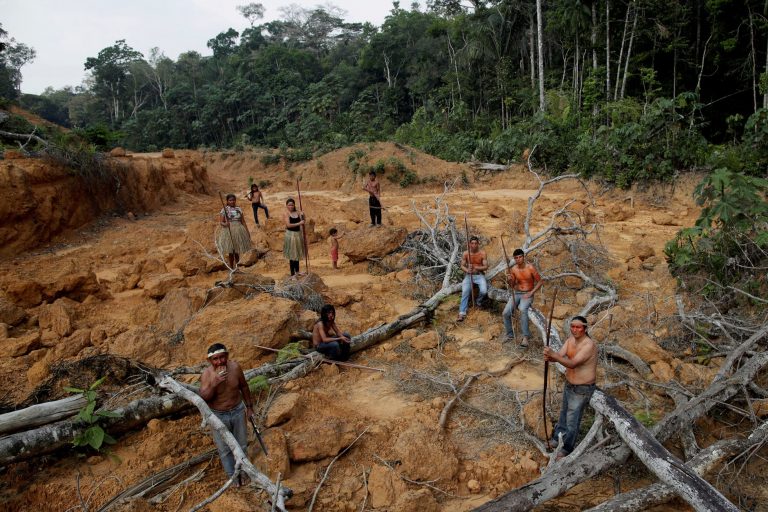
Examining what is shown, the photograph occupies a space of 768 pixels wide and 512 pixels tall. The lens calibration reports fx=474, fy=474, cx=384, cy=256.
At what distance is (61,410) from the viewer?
395 cm

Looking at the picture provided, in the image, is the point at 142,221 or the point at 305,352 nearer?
the point at 305,352

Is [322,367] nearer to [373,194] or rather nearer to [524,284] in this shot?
[524,284]

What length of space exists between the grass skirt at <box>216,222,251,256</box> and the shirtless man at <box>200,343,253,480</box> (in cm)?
510

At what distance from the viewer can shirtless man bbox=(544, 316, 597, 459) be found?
146 inches

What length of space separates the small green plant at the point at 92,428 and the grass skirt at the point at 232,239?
4591mm

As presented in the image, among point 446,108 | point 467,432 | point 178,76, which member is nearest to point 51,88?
point 178,76

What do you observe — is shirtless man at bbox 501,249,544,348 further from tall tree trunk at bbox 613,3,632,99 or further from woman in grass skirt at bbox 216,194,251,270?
tall tree trunk at bbox 613,3,632,99

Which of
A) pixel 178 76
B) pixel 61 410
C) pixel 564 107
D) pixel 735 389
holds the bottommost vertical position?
pixel 735 389

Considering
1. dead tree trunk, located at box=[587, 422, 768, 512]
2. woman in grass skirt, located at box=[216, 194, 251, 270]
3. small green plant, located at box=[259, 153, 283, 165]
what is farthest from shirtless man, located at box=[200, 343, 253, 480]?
small green plant, located at box=[259, 153, 283, 165]

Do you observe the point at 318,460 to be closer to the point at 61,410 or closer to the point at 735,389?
the point at 61,410

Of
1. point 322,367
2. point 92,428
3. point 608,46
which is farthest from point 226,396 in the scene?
Result: point 608,46

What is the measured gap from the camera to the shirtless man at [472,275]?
675cm

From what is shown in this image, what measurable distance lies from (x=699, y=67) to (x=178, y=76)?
123ft

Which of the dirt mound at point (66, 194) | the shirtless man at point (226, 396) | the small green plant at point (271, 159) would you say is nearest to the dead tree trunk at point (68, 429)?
the shirtless man at point (226, 396)
